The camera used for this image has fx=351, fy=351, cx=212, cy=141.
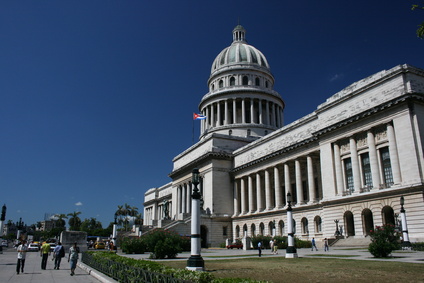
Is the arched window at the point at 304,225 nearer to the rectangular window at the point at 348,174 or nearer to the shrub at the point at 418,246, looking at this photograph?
the rectangular window at the point at 348,174

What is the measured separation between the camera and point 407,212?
104 ft

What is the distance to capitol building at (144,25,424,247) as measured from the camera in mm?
33281

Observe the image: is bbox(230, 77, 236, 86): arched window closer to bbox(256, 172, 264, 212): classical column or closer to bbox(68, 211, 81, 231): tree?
bbox(256, 172, 264, 212): classical column

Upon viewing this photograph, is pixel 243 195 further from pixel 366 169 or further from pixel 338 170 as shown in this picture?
pixel 366 169

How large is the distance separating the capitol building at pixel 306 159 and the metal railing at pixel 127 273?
26276 millimetres

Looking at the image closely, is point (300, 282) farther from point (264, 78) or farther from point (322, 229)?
point (264, 78)

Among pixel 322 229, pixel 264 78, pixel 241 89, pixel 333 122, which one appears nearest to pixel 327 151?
pixel 333 122

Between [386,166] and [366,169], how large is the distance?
251 cm

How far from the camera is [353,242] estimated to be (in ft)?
118

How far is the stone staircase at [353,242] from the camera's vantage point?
34.4 meters

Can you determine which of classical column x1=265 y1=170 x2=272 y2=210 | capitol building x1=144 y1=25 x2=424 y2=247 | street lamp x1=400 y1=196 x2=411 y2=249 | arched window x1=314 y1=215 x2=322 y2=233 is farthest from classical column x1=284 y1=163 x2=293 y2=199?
street lamp x1=400 y1=196 x2=411 y2=249

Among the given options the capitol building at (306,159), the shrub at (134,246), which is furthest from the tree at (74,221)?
the shrub at (134,246)

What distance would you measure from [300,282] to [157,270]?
531cm

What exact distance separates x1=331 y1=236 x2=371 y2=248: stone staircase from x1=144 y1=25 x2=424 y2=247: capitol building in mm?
634
